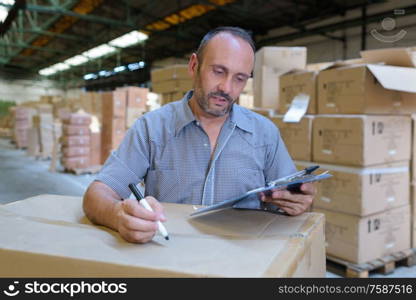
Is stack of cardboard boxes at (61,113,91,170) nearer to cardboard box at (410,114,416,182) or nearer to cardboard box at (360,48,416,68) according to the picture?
cardboard box at (360,48,416,68)

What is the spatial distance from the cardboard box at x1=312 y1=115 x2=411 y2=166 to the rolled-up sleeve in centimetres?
172

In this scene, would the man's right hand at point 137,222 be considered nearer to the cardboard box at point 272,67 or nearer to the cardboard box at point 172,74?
the cardboard box at point 272,67

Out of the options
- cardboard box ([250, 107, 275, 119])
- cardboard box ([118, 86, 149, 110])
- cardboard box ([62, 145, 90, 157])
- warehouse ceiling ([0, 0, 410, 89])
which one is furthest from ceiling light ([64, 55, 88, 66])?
cardboard box ([250, 107, 275, 119])

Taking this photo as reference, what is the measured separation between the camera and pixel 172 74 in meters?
4.17

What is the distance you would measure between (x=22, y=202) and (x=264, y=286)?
80cm

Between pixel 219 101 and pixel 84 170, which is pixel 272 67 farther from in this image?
pixel 84 170

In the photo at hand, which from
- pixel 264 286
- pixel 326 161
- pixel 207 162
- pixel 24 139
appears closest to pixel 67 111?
pixel 24 139

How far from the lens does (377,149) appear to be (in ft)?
8.28

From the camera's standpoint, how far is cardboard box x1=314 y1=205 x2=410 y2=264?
8.31 feet

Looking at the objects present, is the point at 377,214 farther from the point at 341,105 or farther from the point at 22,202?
the point at 22,202

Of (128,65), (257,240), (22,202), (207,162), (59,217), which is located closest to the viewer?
(257,240)

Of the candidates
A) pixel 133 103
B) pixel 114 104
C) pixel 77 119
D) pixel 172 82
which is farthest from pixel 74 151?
pixel 172 82

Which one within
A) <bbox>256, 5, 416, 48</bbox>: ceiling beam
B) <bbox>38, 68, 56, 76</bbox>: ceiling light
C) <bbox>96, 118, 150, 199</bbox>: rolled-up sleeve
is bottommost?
<bbox>96, 118, 150, 199</bbox>: rolled-up sleeve

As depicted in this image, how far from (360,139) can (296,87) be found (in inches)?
30.8
